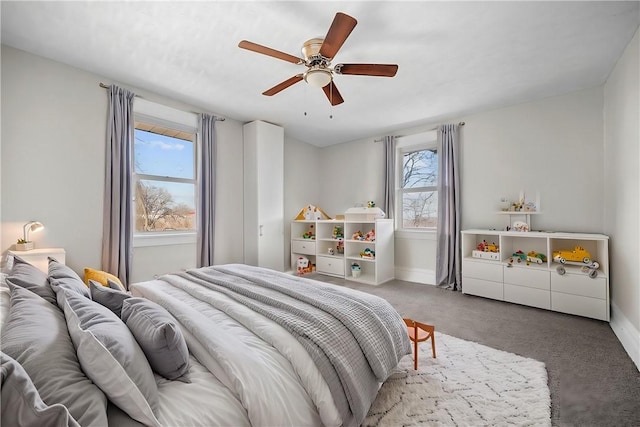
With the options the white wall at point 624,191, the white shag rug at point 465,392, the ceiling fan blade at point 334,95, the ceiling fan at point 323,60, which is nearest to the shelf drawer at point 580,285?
the white wall at point 624,191

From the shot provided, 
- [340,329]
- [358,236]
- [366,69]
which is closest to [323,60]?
[366,69]

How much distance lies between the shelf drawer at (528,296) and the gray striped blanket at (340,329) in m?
2.32

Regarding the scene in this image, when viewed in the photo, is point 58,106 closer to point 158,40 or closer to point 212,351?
point 158,40

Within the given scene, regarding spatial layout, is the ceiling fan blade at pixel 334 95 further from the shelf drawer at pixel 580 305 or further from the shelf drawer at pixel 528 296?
the shelf drawer at pixel 580 305

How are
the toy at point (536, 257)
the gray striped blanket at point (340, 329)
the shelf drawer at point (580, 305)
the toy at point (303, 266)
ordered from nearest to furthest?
the gray striped blanket at point (340, 329)
the shelf drawer at point (580, 305)
the toy at point (536, 257)
the toy at point (303, 266)

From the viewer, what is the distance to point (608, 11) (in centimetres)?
202

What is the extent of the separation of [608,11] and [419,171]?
2.75 m

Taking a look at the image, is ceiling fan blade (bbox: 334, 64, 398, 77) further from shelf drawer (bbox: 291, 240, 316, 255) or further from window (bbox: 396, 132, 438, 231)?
shelf drawer (bbox: 291, 240, 316, 255)

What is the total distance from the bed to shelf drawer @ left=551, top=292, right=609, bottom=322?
7.82 feet

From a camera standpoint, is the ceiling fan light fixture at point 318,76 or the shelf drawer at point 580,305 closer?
the ceiling fan light fixture at point 318,76

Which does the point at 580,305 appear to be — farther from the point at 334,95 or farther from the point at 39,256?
the point at 39,256

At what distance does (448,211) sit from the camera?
407 centimetres

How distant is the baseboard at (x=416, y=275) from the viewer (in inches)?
171

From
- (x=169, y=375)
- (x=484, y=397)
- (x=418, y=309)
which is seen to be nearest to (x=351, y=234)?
(x=418, y=309)
